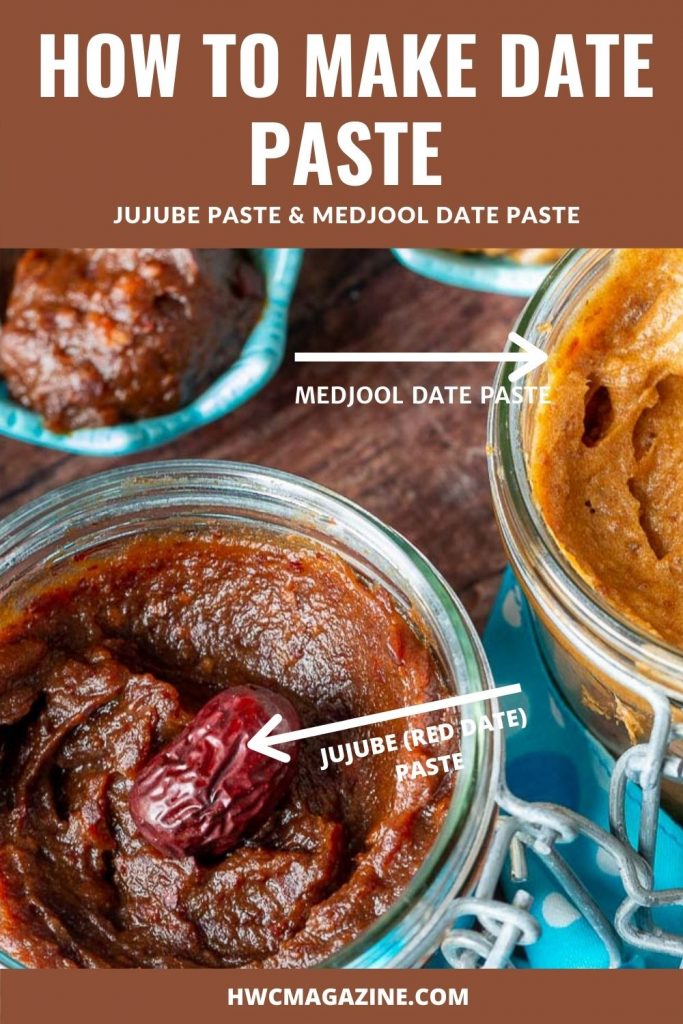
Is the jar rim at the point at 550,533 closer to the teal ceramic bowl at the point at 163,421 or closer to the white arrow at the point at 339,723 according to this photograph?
the white arrow at the point at 339,723

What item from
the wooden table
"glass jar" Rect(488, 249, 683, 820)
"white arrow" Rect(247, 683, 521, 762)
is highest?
the wooden table

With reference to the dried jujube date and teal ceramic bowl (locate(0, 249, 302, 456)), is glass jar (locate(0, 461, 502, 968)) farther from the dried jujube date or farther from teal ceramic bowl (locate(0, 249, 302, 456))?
teal ceramic bowl (locate(0, 249, 302, 456))

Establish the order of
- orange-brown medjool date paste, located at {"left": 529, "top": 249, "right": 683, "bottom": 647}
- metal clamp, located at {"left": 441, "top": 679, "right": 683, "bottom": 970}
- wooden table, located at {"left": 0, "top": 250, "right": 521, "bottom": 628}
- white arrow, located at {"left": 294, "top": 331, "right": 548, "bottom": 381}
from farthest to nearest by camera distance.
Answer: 1. white arrow, located at {"left": 294, "top": 331, "right": 548, "bottom": 381}
2. wooden table, located at {"left": 0, "top": 250, "right": 521, "bottom": 628}
3. orange-brown medjool date paste, located at {"left": 529, "top": 249, "right": 683, "bottom": 647}
4. metal clamp, located at {"left": 441, "top": 679, "right": 683, "bottom": 970}

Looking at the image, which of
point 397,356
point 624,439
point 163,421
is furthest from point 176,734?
point 397,356

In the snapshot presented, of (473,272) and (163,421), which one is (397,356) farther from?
(163,421)

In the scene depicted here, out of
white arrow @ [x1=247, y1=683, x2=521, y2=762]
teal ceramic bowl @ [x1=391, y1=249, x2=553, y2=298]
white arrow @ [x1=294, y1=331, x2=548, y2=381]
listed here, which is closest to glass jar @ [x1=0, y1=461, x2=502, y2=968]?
white arrow @ [x1=247, y1=683, x2=521, y2=762]

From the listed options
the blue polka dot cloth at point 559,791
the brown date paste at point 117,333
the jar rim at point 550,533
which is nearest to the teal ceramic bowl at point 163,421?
the brown date paste at point 117,333

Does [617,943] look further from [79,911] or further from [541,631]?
[79,911]
